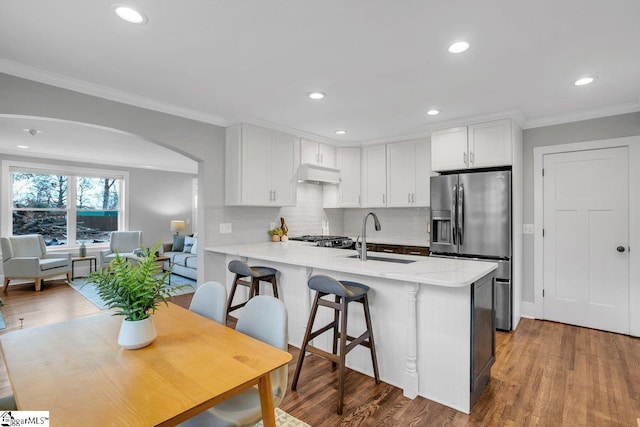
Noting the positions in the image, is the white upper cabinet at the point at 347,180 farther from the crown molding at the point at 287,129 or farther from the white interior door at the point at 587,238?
the white interior door at the point at 587,238

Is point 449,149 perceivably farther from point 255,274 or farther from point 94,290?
point 94,290

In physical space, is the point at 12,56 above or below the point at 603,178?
above

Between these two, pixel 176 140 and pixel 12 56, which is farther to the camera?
pixel 176 140

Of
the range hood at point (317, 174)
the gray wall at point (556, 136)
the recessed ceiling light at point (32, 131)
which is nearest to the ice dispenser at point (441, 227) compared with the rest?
the gray wall at point (556, 136)

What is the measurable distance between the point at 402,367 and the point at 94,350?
75.3 inches

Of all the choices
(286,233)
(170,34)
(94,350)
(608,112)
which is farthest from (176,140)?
Result: (608,112)

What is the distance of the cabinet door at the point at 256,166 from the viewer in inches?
151

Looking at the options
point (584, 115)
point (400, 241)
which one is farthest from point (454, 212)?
point (584, 115)

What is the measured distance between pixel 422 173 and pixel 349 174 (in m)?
1.18

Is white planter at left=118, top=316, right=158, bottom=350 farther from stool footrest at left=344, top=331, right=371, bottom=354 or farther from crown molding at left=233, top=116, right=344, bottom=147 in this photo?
crown molding at left=233, top=116, right=344, bottom=147

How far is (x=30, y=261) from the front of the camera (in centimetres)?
541

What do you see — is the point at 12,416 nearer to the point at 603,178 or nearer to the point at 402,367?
the point at 402,367

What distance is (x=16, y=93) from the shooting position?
2.48m

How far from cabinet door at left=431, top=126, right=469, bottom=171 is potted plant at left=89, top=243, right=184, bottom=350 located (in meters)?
3.52
